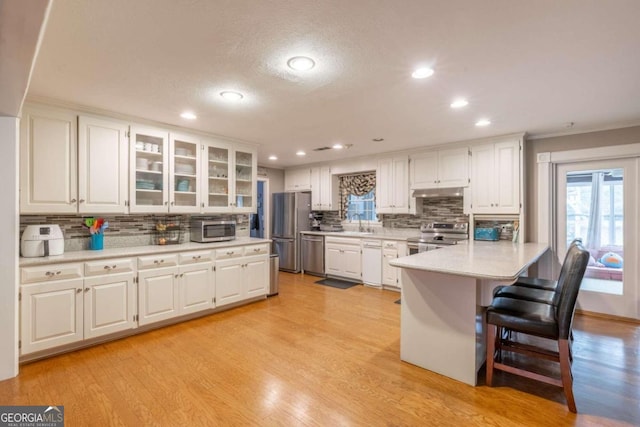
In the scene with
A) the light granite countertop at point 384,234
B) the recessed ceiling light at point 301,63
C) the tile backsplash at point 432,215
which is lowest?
the light granite countertop at point 384,234

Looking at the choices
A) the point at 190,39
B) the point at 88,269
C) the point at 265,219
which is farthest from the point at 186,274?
the point at 265,219

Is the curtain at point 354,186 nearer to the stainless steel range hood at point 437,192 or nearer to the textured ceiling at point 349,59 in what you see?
the stainless steel range hood at point 437,192

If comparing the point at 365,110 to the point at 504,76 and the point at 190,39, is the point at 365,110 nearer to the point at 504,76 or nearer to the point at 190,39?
the point at 504,76

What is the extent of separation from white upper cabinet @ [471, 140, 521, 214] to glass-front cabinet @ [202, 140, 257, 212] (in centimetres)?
327

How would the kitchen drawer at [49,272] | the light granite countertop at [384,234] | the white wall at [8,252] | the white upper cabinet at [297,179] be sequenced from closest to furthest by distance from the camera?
the white wall at [8,252] → the kitchen drawer at [49,272] → the light granite countertop at [384,234] → the white upper cabinet at [297,179]

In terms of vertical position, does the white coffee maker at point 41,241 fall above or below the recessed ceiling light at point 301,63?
below

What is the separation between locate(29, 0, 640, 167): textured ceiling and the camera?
1628mm

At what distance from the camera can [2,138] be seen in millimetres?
2412

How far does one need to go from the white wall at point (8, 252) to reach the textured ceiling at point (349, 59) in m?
0.54

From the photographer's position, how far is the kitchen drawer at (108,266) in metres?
2.88

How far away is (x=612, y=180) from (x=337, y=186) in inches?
163

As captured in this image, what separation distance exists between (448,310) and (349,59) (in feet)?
6.53

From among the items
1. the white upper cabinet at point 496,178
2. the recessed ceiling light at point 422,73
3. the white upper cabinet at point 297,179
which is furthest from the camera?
the white upper cabinet at point 297,179

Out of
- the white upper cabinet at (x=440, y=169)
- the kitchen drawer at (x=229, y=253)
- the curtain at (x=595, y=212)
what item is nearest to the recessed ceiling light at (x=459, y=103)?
the white upper cabinet at (x=440, y=169)
